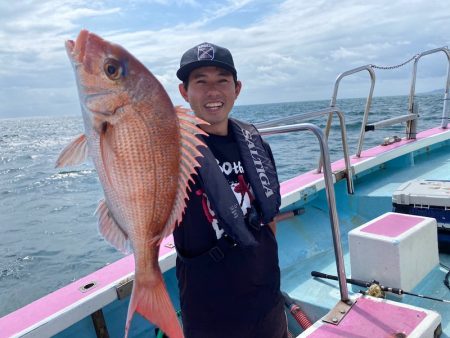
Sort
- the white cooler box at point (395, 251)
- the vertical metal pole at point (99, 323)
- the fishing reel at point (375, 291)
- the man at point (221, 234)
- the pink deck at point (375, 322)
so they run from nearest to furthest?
the man at point (221, 234) < the pink deck at point (375, 322) < the vertical metal pole at point (99, 323) < the fishing reel at point (375, 291) < the white cooler box at point (395, 251)

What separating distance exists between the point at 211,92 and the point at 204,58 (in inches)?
6.0

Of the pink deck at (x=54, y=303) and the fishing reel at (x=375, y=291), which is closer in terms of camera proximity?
the pink deck at (x=54, y=303)

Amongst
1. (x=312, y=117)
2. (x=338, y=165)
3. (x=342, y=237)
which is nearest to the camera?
(x=312, y=117)

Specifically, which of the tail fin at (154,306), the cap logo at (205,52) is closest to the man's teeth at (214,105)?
the cap logo at (205,52)

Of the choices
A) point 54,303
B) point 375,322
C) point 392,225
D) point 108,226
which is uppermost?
point 108,226

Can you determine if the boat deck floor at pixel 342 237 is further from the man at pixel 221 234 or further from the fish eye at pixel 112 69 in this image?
the fish eye at pixel 112 69

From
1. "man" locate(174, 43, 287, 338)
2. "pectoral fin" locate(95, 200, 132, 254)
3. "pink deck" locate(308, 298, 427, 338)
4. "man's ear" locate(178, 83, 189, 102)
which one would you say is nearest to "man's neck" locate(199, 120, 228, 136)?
"man" locate(174, 43, 287, 338)

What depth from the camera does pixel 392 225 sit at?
10.2 feet

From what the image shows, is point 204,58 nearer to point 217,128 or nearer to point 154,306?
point 217,128

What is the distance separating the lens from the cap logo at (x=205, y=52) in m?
1.82

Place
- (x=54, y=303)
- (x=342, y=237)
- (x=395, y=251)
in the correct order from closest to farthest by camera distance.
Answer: (x=54, y=303), (x=395, y=251), (x=342, y=237)

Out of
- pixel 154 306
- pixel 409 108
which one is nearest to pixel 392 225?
pixel 154 306

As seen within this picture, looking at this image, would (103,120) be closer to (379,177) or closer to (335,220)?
(335,220)

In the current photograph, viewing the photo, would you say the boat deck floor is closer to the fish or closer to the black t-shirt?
the black t-shirt
